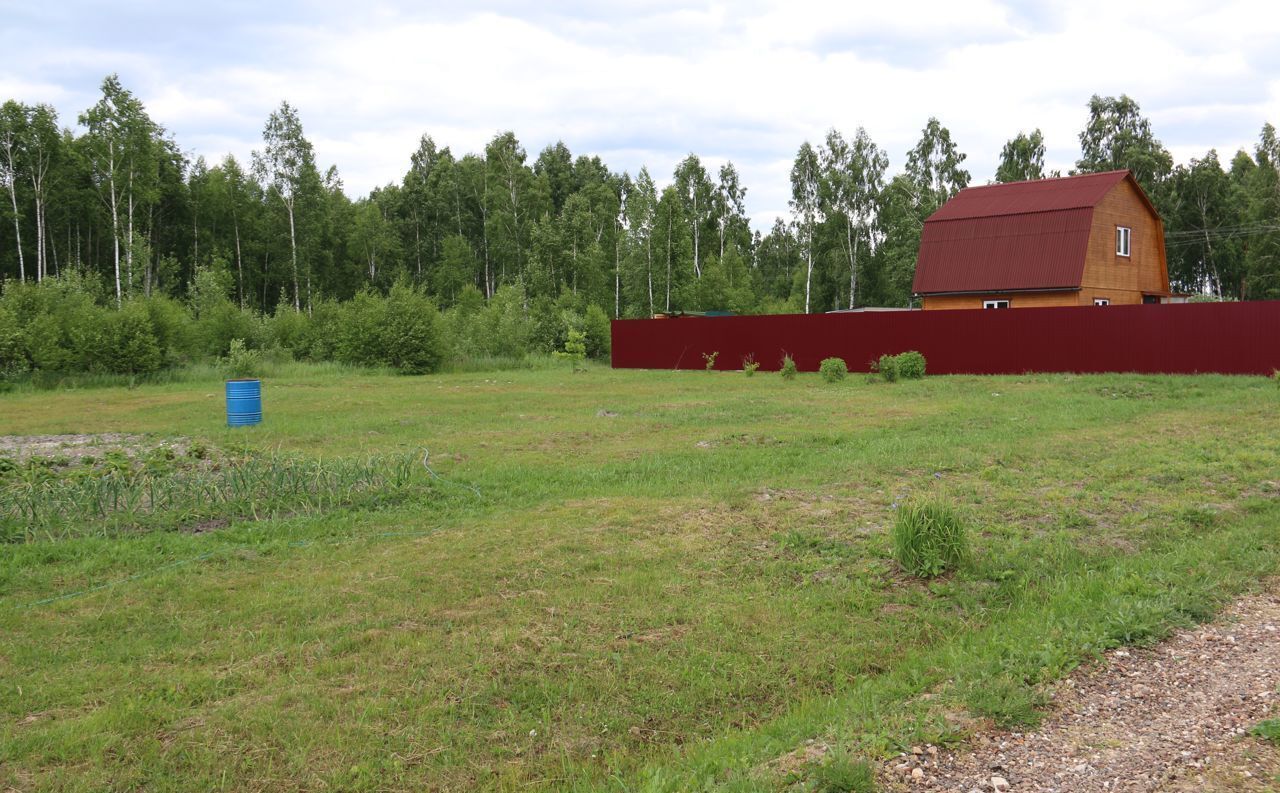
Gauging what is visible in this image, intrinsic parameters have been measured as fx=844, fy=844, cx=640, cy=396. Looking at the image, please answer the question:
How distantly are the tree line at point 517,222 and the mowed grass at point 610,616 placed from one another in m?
29.6

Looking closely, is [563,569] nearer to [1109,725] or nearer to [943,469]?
[1109,725]

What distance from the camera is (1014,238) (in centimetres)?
2788

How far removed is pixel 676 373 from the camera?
25984 mm

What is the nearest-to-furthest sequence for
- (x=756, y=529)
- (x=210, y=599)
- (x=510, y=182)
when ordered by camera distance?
(x=210, y=599) → (x=756, y=529) → (x=510, y=182)

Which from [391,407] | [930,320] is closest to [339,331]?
[391,407]

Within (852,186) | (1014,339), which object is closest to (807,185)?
(852,186)

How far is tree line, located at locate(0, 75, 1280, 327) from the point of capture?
3934cm

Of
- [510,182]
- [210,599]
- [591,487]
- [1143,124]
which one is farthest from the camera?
[510,182]

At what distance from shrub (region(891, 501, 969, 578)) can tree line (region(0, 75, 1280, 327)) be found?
32.0 meters

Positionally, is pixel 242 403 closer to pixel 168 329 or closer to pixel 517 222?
pixel 168 329

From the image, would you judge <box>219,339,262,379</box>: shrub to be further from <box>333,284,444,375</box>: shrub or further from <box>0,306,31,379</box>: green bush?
<box>0,306,31,379</box>: green bush

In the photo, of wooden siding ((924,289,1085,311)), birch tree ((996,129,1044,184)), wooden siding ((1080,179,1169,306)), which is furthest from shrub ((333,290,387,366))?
birch tree ((996,129,1044,184))

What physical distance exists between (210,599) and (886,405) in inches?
494

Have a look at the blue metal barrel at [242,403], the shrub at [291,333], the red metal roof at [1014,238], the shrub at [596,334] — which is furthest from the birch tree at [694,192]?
the blue metal barrel at [242,403]
